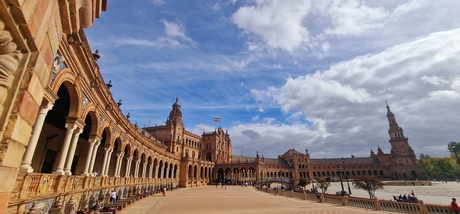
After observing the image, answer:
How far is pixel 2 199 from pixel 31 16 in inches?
61.5

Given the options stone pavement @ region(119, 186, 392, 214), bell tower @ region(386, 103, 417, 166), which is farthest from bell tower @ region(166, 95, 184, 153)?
bell tower @ region(386, 103, 417, 166)

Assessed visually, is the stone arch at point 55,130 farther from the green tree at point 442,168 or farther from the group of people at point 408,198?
the green tree at point 442,168

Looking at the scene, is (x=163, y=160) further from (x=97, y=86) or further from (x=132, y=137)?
(x=97, y=86)

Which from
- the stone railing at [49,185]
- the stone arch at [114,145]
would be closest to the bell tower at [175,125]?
the stone arch at [114,145]

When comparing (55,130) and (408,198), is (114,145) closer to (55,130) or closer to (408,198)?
(55,130)

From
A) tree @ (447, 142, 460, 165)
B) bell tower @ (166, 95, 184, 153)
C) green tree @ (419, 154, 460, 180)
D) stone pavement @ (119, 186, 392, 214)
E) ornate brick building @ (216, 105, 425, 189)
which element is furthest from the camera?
tree @ (447, 142, 460, 165)

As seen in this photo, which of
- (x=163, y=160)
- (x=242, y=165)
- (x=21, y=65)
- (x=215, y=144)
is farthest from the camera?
(x=215, y=144)

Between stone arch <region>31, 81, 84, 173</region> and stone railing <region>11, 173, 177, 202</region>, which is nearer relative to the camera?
stone railing <region>11, 173, 177, 202</region>

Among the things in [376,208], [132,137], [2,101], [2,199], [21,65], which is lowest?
[376,208]

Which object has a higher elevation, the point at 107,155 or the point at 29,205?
the point at 107,155

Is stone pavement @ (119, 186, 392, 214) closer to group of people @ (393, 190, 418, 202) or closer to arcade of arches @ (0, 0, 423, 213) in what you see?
arcade of arches @ (0, 0, 423, 213)

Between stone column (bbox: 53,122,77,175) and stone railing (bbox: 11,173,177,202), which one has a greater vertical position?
stone column (bbox: 53,122,77,175)

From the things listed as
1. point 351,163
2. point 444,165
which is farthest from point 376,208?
point 444,165

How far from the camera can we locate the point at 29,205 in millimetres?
7336
